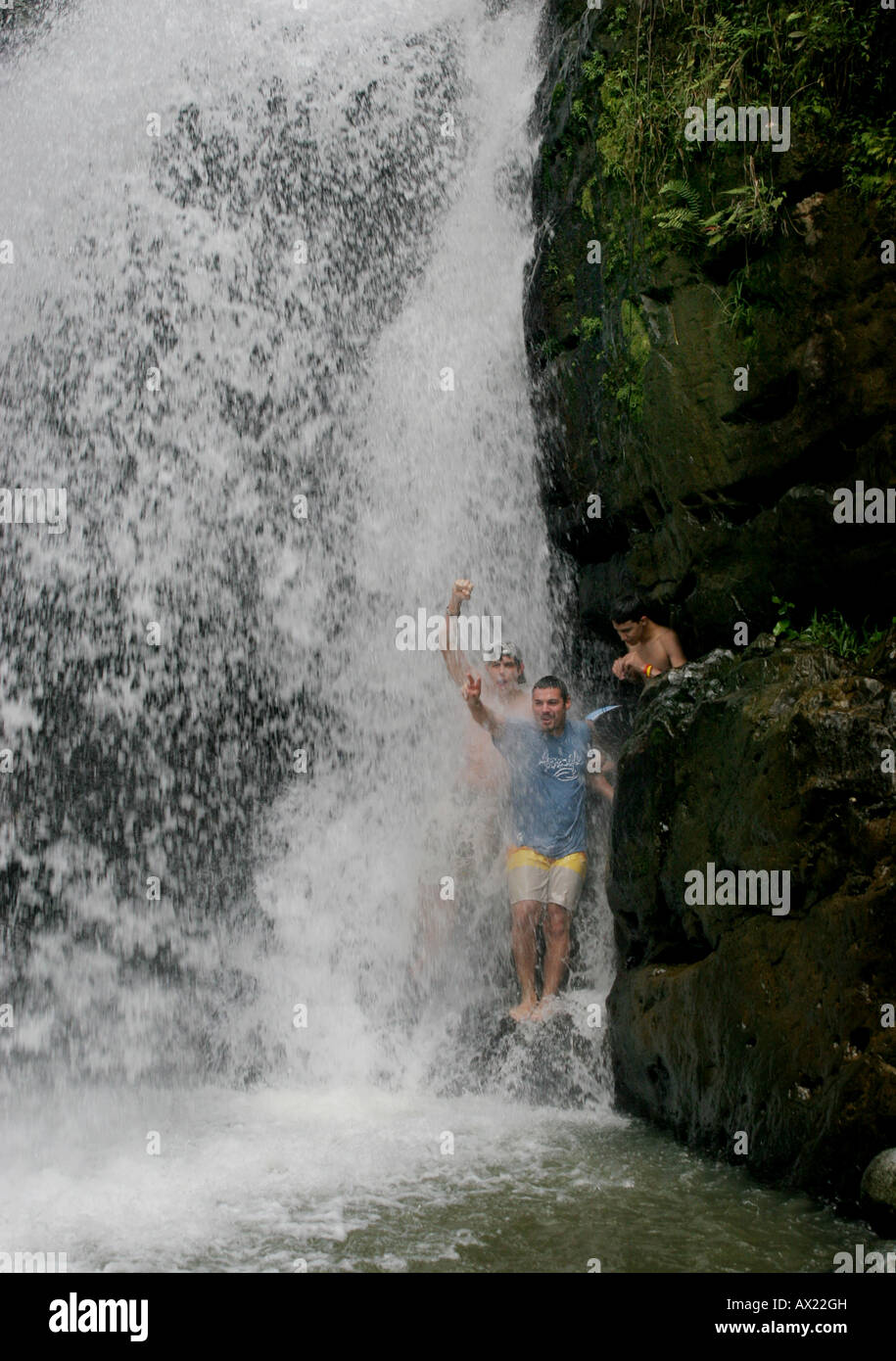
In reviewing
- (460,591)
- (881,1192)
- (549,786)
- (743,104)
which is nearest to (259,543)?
(460,591)

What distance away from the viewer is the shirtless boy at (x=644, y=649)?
26.3ft

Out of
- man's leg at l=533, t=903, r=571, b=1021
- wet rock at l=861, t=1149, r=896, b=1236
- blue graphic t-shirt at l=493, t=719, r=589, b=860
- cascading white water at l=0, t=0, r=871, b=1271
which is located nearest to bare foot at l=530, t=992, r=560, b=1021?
man's leg at l=533, t=903, r=571, b=1021

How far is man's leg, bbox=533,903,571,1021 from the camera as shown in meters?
7.96

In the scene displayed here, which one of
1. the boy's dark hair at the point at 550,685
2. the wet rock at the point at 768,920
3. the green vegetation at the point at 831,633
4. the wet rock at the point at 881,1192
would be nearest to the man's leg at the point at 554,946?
the wet rock at the point at 768,920

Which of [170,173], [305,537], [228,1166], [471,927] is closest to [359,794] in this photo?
[471,927]

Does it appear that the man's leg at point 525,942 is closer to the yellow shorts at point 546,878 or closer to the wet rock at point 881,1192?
the yellow shorts at point 546,878

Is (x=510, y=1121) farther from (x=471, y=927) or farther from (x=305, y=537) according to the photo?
(x=305, y=537)

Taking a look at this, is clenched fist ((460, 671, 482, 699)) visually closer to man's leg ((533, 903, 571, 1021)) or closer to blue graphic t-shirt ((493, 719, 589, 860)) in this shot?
blue graphic t-shirt ((493, 719, 589, 860))

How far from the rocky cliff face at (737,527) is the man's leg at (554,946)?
563 mm

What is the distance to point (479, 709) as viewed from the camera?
26.5ft

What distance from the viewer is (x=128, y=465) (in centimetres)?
978

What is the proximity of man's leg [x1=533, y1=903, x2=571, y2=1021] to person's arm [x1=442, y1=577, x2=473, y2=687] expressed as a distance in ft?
5.45

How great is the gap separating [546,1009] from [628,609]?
107 inches

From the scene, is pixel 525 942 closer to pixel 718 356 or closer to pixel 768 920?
pixel 768 920
